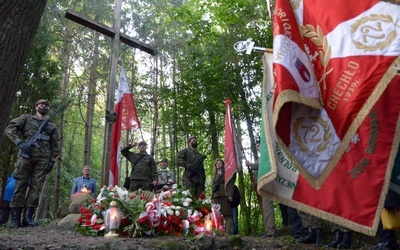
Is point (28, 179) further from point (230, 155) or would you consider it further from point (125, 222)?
point (230, 155)

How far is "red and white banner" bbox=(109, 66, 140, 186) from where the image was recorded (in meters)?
8.52

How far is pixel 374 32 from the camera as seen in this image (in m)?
3.13

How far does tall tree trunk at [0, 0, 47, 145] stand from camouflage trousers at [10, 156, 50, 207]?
13.9 ft

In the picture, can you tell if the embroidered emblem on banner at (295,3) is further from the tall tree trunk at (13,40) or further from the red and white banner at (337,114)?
the tall tree trunk at (13,40)

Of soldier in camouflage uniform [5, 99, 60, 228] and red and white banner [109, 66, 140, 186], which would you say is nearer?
soldier in camouflage uniform [5, 99, 60, 228]

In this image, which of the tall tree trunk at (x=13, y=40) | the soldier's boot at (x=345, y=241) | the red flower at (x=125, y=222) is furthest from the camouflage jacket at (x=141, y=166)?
the tall tree trunk at (x=13, y=40)

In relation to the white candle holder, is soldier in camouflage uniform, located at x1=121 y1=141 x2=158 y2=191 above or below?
above

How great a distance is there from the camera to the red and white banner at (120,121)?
8516 millimetres

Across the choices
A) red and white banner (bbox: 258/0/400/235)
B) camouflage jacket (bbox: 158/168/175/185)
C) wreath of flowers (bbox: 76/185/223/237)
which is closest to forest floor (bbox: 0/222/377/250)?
wreath of flowers (bbox: 76/185/223/237)

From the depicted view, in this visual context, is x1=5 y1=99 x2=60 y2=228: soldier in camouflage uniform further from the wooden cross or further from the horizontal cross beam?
the horizontal cross beam

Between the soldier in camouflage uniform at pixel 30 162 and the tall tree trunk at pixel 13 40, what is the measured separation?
13.4 ft

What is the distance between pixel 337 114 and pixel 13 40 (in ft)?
7.03

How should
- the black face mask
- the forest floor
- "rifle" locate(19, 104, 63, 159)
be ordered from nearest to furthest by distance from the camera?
the forest floor, "rifle" locate(19, 104, 63, 159), the black face mask

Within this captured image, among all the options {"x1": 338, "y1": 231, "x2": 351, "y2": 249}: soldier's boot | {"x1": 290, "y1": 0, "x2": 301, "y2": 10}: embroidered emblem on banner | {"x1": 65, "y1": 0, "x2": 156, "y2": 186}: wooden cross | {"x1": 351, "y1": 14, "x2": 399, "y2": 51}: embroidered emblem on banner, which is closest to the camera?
{"x1": 351, "y1": 14, "x2": 399, "y2": 51}: embroidered emblem on banner
